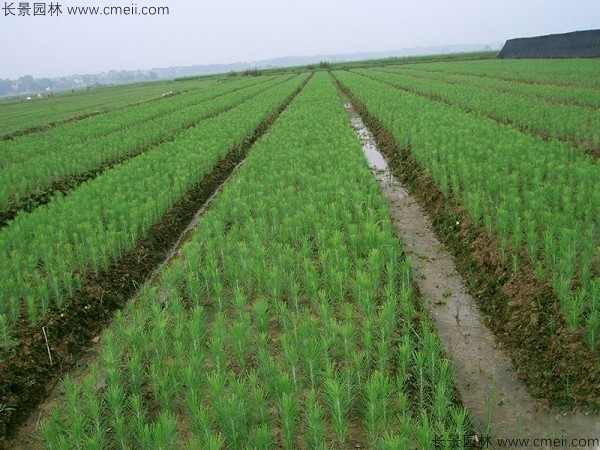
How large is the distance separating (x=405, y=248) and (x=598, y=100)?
417 inches

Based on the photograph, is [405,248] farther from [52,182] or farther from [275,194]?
[52,182]

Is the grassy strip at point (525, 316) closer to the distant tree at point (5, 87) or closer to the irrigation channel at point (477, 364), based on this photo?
the irrigation channel at point (477, 364)

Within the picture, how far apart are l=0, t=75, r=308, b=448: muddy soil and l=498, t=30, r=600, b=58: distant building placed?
3803cm

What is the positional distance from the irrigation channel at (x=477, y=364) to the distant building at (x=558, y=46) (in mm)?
36541

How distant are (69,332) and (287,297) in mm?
2068

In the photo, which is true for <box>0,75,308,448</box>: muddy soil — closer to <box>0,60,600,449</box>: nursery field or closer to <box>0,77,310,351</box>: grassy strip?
<box>0,60,600,449</box>: nursery field

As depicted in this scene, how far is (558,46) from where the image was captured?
129ft

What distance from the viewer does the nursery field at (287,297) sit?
296 centimetres

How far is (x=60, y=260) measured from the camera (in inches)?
205

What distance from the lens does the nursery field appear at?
2.96 meters

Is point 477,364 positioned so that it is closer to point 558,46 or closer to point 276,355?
point 276,355

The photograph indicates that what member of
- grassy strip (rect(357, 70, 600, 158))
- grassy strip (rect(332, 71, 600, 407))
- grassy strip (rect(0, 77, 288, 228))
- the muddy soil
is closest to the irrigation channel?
grassy strip (rect(332, 71, 600, 407))

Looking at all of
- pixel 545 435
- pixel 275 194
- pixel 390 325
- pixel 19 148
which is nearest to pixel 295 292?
pixel 390 325

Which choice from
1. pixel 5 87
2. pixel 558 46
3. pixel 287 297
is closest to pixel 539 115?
pixel 287 297
